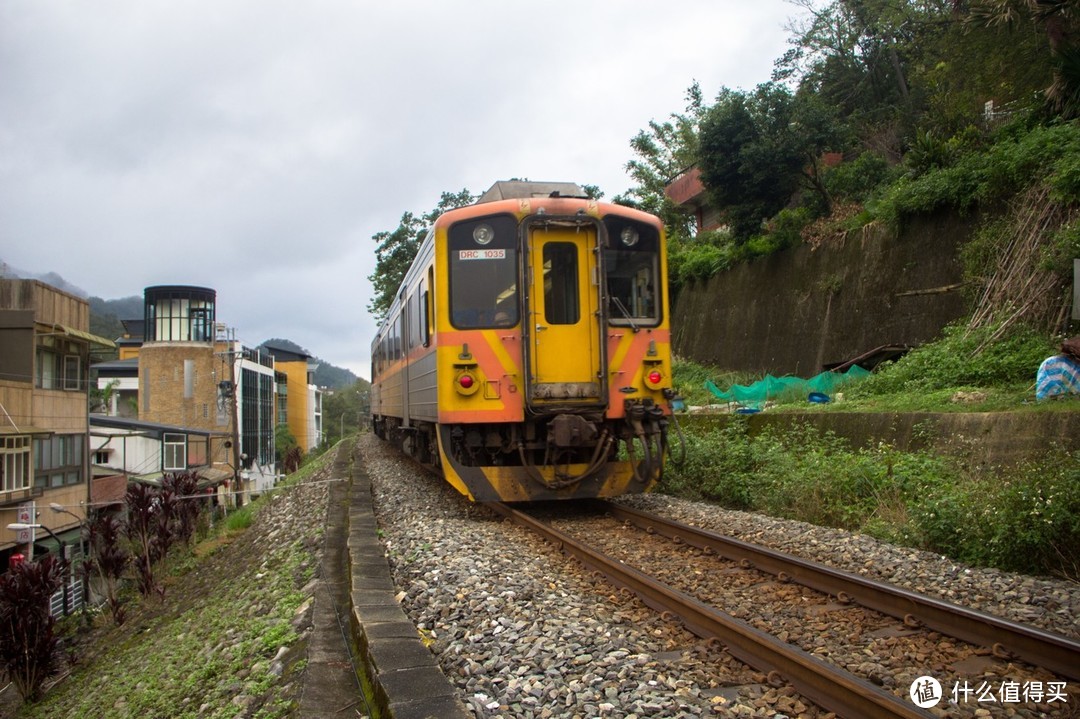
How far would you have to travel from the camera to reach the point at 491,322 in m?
7.45

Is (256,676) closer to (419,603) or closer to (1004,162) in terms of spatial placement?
(419,603)

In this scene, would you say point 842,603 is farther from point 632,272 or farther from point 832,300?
point 832,300

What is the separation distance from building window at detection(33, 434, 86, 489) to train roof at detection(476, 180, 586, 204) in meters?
14.2

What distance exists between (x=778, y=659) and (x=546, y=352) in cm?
435

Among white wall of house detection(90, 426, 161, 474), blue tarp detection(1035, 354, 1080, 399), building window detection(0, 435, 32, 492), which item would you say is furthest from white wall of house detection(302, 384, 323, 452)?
blue tarp detection(1035, 354, 1080, 399)

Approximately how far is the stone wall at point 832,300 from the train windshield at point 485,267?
785 centimetres

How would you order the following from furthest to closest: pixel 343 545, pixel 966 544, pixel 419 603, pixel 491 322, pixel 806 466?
pixel 806 466 < pixel 491 322 < pixel 343 545 < pixel 966 544 < pixel 419 603

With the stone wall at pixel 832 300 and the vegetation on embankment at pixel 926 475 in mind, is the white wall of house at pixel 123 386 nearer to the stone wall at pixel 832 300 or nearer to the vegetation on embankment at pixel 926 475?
the stone wall at pixel 832 300

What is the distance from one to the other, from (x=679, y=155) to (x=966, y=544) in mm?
29302

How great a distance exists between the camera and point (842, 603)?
A: 4.48 meters

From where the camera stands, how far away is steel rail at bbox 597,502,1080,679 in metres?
3.42

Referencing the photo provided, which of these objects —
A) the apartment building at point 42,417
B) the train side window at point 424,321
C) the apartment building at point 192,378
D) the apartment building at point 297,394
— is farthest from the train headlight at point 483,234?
the apartment building at point 297,394

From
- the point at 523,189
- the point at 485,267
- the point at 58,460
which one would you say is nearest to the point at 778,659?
the point at 485,267

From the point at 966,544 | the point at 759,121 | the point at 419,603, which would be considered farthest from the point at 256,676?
the point at 759,121
